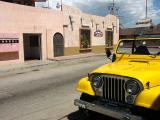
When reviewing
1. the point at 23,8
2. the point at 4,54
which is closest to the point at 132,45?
the point at 4,54

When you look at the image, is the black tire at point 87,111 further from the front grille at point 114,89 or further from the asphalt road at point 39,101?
the front grille at point 114,89

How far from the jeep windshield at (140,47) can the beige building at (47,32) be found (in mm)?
13217

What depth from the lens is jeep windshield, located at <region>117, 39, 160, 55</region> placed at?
22.2 ft

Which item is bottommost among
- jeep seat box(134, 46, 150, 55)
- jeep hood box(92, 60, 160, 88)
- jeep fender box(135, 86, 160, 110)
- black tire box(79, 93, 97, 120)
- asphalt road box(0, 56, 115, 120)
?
asphalt road box(0, 56, 115, 120)

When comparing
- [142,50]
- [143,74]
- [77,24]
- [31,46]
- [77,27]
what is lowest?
[143,74]

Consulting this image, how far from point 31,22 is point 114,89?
1705cm

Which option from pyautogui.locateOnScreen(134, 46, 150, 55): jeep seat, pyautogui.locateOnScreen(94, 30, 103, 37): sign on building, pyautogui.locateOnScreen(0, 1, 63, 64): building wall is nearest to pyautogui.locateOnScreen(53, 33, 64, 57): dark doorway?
pyautogui.locateOnScreen(0, 1, 63, 64): building wall

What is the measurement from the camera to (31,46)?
24.2 meters

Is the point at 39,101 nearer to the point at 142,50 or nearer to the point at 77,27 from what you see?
the point at 142,50

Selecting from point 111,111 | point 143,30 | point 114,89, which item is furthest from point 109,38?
point 111,111

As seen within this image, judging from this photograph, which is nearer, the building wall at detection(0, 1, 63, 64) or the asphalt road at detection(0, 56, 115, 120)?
the asphalt road at detection(0, 56, 115, 120)

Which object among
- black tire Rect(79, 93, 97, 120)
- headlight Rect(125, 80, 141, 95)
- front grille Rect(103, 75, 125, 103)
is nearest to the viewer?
headlight Rect(125, 80, 141, 95)

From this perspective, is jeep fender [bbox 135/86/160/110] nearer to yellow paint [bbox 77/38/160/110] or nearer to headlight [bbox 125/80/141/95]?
yellow paint [bbox 77/38/160/110]

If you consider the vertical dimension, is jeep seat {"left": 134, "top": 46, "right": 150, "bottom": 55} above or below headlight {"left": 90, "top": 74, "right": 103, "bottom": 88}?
above
